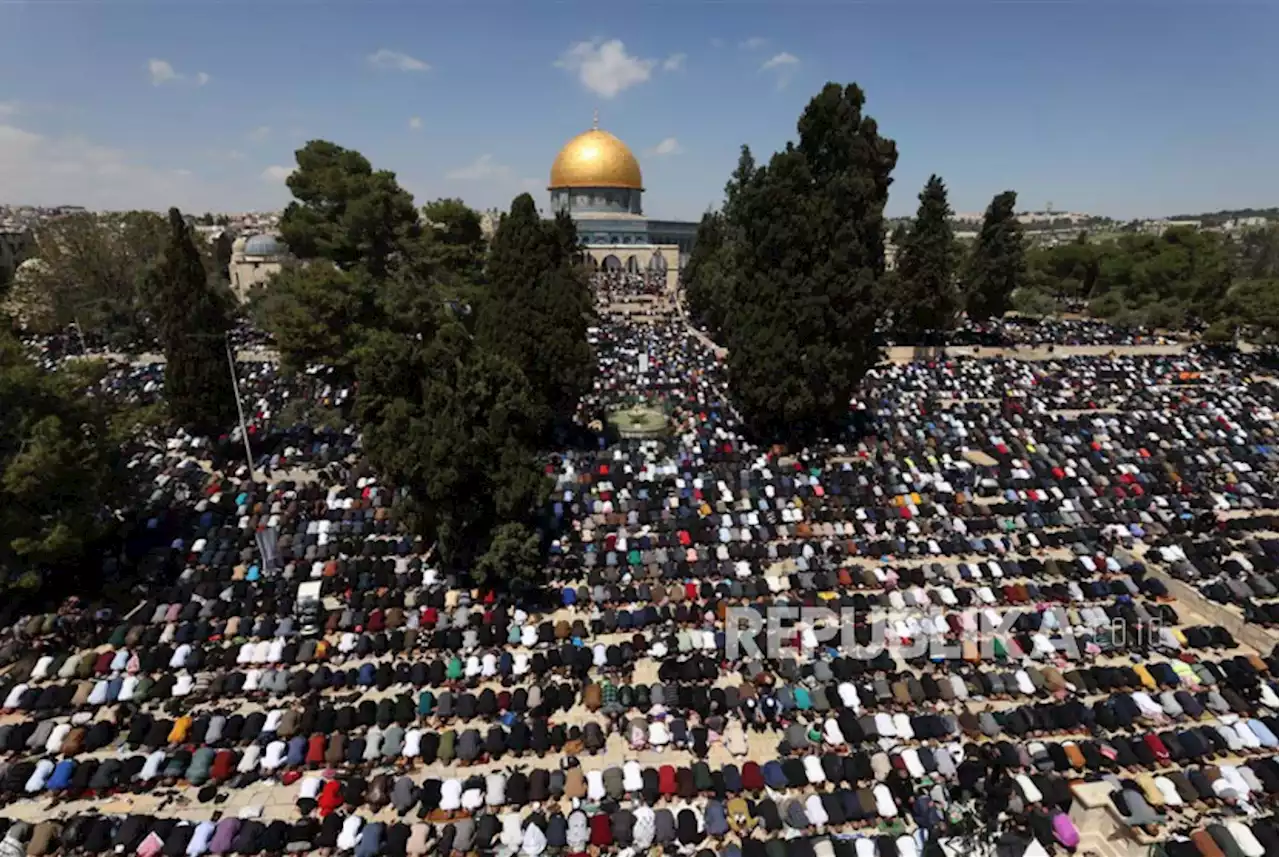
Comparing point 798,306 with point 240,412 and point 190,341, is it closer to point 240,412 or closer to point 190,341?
point 240,412

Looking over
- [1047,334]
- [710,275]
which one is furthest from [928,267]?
[1047,334]

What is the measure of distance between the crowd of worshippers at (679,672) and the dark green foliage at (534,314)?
12.8ft

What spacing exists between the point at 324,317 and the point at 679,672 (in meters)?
18.9

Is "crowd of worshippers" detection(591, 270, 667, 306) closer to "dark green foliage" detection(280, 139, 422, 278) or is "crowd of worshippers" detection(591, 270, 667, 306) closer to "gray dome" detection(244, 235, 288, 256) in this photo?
"gray dome" detection(244, 235, 288, 256)

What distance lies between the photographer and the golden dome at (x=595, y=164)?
7581 centimetres

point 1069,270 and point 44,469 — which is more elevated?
point 1069,270

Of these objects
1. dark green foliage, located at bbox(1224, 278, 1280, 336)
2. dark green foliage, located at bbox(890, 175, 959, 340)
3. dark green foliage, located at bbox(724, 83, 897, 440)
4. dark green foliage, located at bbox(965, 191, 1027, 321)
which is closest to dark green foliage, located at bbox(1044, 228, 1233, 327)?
dark green foliage, located at bbox(1224, 278, 1280, 336)

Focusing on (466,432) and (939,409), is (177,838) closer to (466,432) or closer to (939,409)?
(466,432)

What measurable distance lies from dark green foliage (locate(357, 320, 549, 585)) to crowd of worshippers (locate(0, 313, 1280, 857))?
1533mm

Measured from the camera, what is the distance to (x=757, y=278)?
2583 centimetres

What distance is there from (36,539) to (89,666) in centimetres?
351

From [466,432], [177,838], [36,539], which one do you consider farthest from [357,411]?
[177,838]

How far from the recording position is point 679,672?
14086mm

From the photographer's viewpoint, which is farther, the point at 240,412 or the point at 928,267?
the point at 928,267
